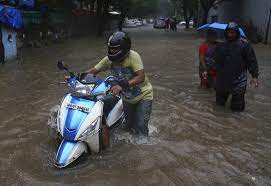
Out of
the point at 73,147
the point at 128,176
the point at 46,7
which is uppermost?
the point at 46,7

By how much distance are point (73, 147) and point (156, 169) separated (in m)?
1.08

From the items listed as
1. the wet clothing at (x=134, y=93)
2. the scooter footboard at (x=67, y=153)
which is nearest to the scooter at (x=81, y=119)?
the scooter footboard at (x=67, y=153)

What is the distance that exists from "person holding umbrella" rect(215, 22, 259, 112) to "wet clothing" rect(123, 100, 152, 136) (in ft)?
8.28

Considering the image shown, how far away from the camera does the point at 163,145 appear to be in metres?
5.82

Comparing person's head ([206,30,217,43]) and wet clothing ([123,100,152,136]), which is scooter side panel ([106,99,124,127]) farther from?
person's head ([206,30,217,43])

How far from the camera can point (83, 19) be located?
3631 cm

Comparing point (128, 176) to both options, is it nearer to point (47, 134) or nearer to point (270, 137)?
point (47, 134)

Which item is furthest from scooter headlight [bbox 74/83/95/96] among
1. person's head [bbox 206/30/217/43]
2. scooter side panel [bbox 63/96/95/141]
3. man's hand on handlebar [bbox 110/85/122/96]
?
person's head [bbox 206/30/217/43]

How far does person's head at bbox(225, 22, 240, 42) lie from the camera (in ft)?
23.5

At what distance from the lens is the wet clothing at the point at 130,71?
198 inches

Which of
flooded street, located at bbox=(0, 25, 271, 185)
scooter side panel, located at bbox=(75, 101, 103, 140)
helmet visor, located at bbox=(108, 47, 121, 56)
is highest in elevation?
helmet visor, located at bbox=(108, 47, 121, 56)

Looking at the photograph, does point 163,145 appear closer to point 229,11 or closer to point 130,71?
point 130,71

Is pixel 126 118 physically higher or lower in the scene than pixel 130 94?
lower

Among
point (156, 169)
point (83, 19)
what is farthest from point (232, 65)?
point (83, 19)
